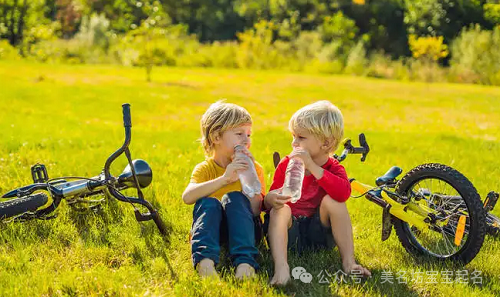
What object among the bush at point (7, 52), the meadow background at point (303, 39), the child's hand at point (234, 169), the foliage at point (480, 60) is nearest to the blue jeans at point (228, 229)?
the child's hand at point (234, 169)

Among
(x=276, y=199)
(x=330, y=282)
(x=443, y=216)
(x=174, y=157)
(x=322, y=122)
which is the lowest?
(x=330, y=282)

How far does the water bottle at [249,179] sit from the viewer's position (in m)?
3.33

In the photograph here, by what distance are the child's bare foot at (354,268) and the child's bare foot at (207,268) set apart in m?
0.79

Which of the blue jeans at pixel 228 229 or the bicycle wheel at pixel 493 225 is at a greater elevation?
the blue jeans at pixel 228 229

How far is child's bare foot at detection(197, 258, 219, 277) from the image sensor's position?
10.3 feet

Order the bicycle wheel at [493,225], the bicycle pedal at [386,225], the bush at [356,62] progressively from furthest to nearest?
the bush at [356,62]
the bicycle wheel at [493,225]
the bicycle pedal at [386,225]

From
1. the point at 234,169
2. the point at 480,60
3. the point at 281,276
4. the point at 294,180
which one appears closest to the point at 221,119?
the point at 234,169

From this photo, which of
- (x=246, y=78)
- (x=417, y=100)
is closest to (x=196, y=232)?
(x=417, y=100)

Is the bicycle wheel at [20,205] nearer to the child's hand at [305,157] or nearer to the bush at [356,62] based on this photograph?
the child's hand at [305,157]

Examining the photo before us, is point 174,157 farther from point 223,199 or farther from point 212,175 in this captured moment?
point 223,199

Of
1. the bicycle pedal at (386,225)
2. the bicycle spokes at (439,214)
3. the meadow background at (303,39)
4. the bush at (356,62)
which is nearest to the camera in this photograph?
the bicycle spokes at (439,214)

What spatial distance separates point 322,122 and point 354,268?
0.89 m

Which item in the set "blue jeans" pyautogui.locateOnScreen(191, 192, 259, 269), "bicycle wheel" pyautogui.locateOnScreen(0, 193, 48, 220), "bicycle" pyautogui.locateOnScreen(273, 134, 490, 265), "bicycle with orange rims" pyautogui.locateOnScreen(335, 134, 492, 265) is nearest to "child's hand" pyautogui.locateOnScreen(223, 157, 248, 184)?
"blue jeans" pyautogui.locateOnScreen(191, 192, 259, 269)

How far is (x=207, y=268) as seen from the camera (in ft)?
10.4
